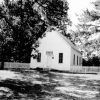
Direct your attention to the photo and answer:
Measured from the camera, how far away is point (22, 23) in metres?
21.3

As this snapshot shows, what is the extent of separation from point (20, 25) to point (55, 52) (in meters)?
9.46

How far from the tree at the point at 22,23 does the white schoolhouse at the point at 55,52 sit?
343 centimetres

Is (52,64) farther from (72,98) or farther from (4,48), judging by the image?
(72,98)

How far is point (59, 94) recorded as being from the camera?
11594 millimetres

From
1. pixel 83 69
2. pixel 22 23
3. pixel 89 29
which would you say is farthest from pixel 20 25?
pixel 83 69

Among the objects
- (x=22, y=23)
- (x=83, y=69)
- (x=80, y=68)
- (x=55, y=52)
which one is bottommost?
(x=83, y=69)

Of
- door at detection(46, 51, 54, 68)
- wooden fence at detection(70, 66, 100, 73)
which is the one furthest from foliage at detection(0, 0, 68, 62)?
wooden fence at detection(70, 66, 100, 73)

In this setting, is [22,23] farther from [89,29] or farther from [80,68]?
[80,68]

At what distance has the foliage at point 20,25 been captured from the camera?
20.4m

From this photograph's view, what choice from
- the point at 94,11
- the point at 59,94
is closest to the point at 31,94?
the point at 59,94

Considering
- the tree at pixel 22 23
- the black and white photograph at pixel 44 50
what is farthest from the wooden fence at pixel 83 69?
the tree at pixel 22 23

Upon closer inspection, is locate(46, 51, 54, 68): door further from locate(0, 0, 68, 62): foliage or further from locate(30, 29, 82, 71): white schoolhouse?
locate(0, 0, 68, 62): foliage

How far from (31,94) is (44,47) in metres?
18.7

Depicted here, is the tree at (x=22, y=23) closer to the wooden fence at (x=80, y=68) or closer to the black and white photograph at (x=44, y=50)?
the black and white photograph at (x=44, y=50)
